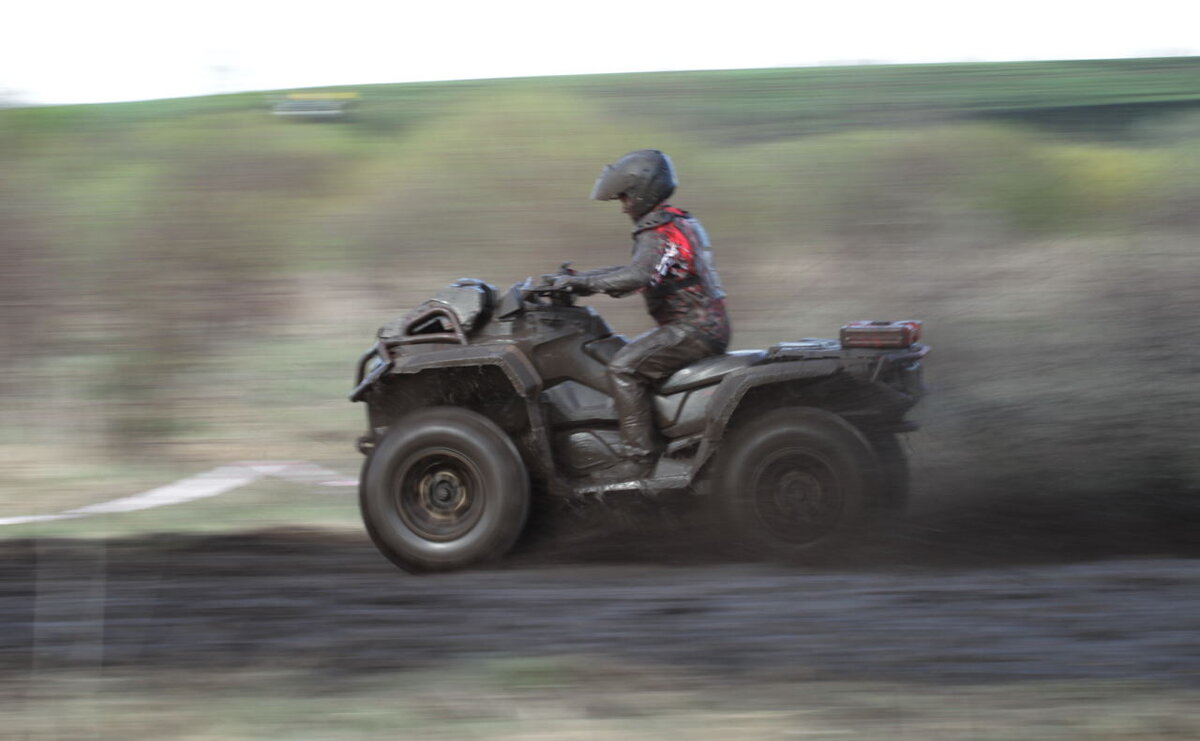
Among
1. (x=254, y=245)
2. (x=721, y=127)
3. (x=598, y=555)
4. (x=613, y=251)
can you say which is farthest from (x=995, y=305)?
(x=254, y=245)

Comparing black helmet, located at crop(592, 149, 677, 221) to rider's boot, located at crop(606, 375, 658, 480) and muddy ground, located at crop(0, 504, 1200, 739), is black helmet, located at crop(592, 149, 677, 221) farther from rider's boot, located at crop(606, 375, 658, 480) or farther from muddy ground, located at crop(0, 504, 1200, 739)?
muddy ground, located at crop(0, 504, 1200, 739)

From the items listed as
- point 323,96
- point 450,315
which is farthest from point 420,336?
point 323,96

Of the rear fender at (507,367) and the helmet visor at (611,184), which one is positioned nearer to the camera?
the rear fender at (507,367)

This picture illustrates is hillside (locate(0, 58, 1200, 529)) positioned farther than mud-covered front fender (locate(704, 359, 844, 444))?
Yes

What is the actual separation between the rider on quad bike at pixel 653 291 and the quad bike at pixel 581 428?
0.10 meters

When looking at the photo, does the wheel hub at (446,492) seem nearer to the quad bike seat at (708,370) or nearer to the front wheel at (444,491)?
the front wheel at (444,491)

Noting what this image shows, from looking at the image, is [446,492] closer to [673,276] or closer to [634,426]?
[634,426]

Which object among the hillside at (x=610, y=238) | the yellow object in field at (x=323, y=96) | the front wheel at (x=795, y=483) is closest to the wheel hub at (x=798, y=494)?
the front wheel at (x=795, y=483)

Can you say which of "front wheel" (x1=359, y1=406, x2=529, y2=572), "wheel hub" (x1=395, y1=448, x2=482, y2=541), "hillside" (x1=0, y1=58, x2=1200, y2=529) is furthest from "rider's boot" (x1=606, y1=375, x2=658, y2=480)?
"hillside" (x1=0, y1=58, x2=1200, y2=529)

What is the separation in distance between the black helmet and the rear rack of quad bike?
965 millimetres

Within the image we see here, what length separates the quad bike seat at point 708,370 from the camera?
22.2ft

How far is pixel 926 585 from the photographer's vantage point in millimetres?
5879

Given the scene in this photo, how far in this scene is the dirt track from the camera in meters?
4.83

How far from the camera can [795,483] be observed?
6574mm
